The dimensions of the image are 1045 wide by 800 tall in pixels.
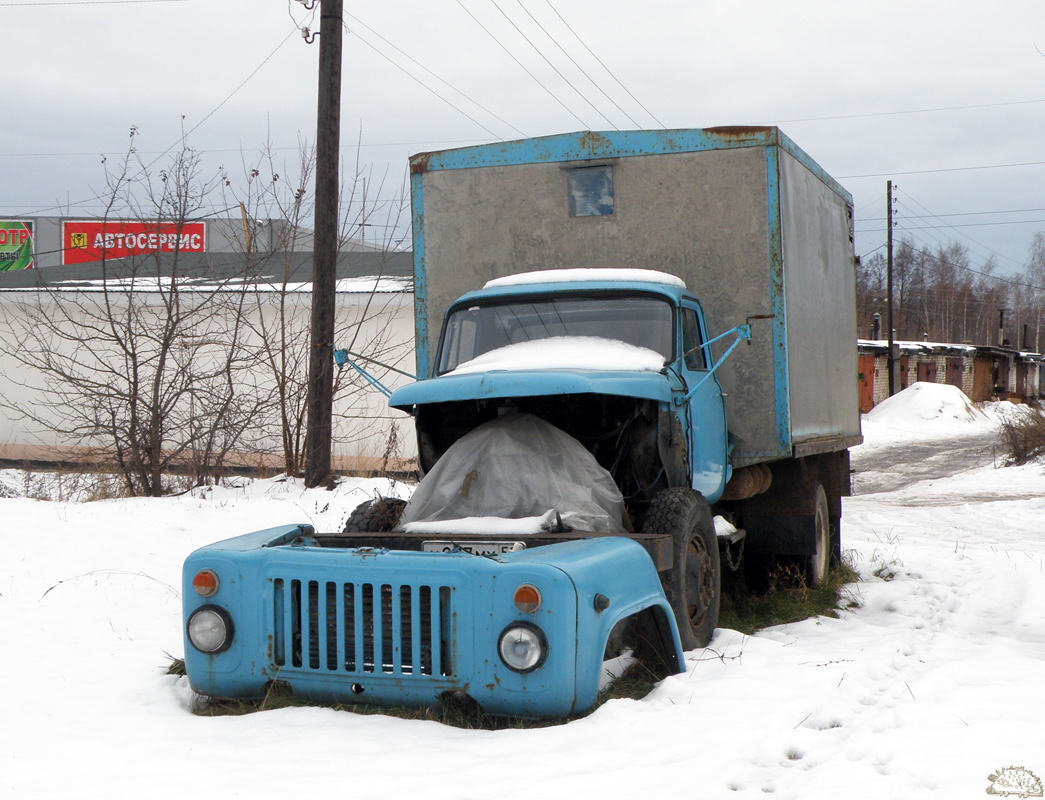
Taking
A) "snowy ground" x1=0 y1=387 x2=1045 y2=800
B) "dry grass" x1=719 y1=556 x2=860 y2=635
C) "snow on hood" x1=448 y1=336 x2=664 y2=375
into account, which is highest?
"snow on hood" x1=448 y1=336 x2=664 y2=375

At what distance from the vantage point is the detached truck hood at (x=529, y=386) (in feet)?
18.1

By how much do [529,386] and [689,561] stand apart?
143 cm

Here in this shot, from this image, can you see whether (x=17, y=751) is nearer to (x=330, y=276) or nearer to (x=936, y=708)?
(x=936, y=708)

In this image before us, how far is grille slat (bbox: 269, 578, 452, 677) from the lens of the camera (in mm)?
4484

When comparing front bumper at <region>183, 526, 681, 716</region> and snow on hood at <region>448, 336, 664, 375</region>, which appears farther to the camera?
snow on hood at <region>448, 336, 664, 375</region>

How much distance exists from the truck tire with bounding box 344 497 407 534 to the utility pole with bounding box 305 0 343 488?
253 inches

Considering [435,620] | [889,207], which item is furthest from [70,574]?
[889,207]

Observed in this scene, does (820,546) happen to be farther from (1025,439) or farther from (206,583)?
(1025,439)

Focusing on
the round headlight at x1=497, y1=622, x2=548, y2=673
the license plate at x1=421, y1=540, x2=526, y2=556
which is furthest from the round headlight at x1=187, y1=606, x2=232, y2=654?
the round headlight at x1=497, y1=622, x2=548, y2=673

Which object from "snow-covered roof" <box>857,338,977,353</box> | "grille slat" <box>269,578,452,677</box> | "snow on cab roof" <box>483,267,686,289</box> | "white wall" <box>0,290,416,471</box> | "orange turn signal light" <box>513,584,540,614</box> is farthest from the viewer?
"snow-covered roof" <box>857,338,977,353</box>

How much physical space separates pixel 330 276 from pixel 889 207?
138ft

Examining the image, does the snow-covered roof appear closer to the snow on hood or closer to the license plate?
the snow on hood

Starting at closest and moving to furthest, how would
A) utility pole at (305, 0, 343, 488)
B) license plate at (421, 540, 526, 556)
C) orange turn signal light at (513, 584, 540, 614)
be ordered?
orange turn signal light at (513, 584, 540, 614) → license plate at (421, 540, 526, 556) → utility pole at (305, 0, 343, 488)

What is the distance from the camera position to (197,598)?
15.9 ft
